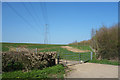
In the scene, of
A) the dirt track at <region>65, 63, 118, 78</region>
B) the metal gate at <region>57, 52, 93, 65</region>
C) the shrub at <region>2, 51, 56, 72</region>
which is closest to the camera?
the dirt track at <region>65, 63, 118, 78</region>

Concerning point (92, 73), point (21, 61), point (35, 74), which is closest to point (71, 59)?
point (92, 73)

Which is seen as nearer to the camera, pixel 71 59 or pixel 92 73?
pixel 92 73

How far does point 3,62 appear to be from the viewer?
5.68 m

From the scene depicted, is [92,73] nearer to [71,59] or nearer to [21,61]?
[21,61]

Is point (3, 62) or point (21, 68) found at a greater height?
point (3, 62)

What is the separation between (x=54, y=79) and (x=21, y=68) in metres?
2.46

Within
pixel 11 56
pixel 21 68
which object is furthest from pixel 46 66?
pixel 11 56

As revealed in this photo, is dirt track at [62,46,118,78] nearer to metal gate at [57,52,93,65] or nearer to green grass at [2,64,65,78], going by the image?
green grass at [2,64,65,78]

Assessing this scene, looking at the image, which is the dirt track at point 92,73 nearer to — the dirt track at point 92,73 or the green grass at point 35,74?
the dirt track at point 92,73

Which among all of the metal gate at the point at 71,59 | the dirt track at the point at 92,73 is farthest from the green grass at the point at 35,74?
the metal gate at the point at 71,59

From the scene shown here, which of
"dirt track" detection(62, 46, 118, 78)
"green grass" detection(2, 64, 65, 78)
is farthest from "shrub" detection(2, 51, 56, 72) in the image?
"dirt track" detection(62, 46, 118, 78)

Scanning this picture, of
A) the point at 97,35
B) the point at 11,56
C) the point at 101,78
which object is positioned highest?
the point at 97,35

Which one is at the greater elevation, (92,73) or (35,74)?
(35,74)

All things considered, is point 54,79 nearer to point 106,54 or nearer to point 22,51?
point 22,51
